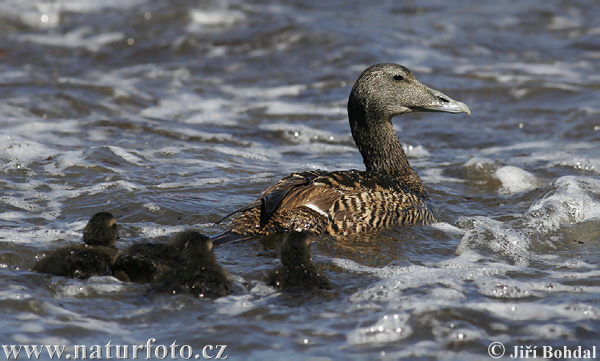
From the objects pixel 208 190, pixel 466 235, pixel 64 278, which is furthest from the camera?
pixel 208 190

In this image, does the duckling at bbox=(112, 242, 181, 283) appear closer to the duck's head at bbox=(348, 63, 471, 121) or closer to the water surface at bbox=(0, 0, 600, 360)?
the water surface at bbox=(0, 0, 600, 360)

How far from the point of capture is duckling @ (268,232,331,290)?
16.3 ft

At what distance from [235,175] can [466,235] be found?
2706 millimetres

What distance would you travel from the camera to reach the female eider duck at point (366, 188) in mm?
5945

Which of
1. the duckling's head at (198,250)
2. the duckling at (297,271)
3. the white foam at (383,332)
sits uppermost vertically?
the duckling's head at (198,250)

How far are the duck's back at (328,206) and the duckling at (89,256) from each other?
101 cm

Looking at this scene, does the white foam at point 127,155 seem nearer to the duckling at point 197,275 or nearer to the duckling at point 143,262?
the duckling at point 143,262

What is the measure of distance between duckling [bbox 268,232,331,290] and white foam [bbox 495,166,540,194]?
11.2ft

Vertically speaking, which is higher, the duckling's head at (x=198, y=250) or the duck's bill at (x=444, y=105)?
the duck's bill at (x=444, y=105)

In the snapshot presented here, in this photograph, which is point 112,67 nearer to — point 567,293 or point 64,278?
point 64,278

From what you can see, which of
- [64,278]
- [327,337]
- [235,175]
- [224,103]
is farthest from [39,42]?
[327,337]

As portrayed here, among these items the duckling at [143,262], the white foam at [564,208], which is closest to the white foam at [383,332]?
the duckling at [143,262]

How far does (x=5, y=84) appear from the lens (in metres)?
11.3

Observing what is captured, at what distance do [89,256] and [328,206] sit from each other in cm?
181
